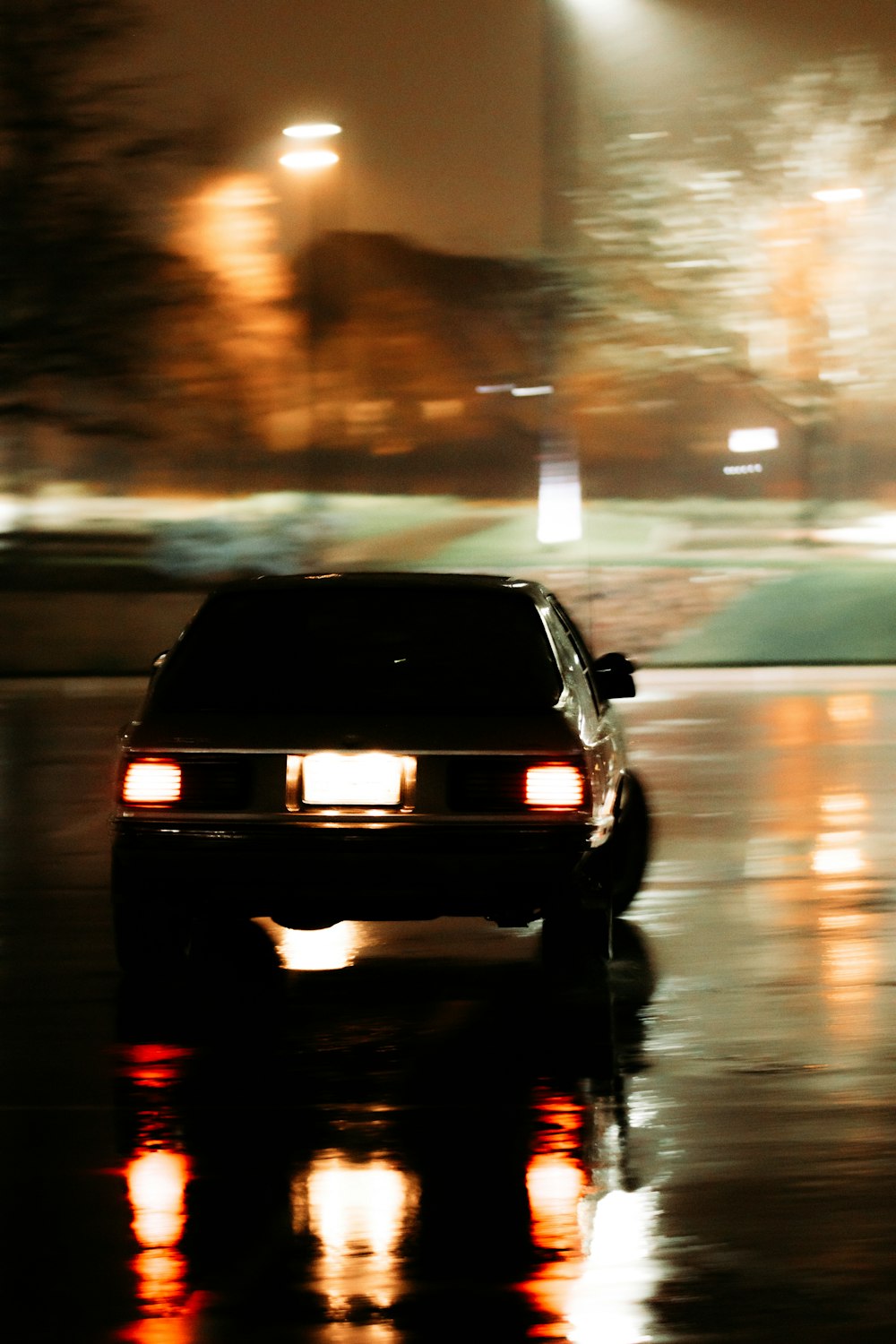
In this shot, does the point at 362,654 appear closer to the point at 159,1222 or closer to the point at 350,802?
the point at 350,802

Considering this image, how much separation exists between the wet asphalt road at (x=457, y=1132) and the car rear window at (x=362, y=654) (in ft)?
3.39

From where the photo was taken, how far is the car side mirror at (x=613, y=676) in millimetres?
10195

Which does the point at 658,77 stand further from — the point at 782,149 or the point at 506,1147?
the point at 506,1147

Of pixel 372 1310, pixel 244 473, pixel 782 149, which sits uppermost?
pixel 782 149

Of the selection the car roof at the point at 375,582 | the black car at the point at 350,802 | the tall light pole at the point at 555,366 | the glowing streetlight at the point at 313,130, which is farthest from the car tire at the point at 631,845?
the glowing streetlight at the point at 313,130

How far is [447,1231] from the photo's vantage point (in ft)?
17.3

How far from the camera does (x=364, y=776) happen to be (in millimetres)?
7996

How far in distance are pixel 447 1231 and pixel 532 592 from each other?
164 inches

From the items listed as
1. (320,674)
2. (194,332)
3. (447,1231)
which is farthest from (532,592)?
(194,332)

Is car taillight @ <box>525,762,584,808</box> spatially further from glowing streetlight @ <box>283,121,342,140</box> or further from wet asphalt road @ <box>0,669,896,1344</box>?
glowing streetlight @ <box>283,121,342,140</box>

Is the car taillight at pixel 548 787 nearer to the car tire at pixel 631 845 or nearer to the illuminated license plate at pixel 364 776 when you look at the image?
the illuminated license plate at pixel 364 776

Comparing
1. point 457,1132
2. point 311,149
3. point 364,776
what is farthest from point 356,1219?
point 311,149

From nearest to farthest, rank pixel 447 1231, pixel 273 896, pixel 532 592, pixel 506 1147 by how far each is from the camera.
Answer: pixel 447 1231 < pixel 506 1147 < pixel 273 896 < pixel 532 592

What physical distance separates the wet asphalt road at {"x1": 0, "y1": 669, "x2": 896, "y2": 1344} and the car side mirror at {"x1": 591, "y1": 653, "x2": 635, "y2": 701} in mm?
984
